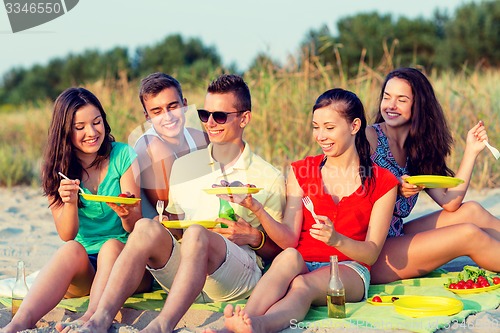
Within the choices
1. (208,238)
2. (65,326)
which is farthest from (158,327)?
(208,238)

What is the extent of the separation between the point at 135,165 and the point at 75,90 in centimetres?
56

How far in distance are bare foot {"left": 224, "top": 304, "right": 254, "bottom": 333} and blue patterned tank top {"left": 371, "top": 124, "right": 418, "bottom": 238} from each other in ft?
4.90

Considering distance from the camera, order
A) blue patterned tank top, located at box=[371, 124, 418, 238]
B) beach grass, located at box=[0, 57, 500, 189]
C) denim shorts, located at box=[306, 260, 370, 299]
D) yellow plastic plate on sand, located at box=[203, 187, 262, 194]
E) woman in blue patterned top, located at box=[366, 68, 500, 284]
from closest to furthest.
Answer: yellow plastic plate on sand, located at box=[203, 187, 262, 194] → denim shorts, located at box=[306, 260, 370, 299] → woman in blue patterned top, located at box=[366, 68, 500, 284] → blue patterned tank top, located at box=[371, 124, 418, 238] → beach grass, located at box=[0, 57, 500, 189]

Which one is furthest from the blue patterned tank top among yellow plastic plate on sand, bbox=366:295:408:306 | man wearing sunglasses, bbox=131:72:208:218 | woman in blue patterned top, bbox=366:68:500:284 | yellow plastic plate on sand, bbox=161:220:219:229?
yellow plastic plate on sand, bbox=161:220:219:229

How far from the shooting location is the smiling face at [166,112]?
440 cm

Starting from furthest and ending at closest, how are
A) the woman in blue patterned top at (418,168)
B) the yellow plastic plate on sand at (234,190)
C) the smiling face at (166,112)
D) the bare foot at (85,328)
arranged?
the smiling face at (166,112) → the woman in blue patterned top at (418,168) → the yellow plastic plate on sand at (234,190) → the bare foot at (85,328)

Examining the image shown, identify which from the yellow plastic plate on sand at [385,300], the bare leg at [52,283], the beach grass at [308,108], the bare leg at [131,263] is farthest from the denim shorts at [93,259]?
the beach grass at [308,108]

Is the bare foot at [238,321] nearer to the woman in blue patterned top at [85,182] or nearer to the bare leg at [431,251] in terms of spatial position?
the woman in blue patterned top at [85,182]

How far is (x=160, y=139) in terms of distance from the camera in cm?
436

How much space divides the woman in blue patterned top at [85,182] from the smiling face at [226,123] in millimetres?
512

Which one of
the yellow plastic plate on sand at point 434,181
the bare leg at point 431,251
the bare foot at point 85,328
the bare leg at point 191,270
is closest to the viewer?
the bare foot at point 85,328

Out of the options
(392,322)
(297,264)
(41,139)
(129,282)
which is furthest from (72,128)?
(41,139)

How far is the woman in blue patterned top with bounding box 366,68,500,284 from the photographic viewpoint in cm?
416

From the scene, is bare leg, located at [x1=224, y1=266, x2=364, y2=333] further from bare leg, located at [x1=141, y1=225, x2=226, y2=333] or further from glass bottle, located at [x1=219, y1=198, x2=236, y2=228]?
glass bottle, located at [x1=219, y1=198, x2=236, y2=228]
